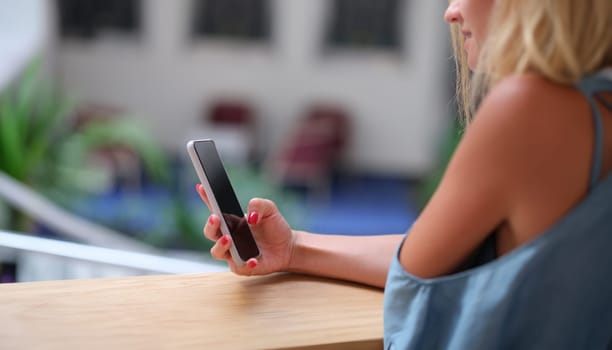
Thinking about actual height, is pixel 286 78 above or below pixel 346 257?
Answer: below

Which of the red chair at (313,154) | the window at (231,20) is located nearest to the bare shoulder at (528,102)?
the red chair at (313,154)

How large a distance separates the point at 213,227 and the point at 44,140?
3.78m

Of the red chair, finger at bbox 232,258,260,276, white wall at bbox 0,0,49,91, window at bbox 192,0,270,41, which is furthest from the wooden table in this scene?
window at bbox 192,0,270,41

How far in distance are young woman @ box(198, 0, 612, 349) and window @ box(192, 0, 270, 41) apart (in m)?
10.3

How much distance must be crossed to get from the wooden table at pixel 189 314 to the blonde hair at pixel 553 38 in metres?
0.35

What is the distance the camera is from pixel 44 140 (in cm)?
462

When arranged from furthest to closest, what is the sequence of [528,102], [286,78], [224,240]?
[286,78], [224,240], [528,102]

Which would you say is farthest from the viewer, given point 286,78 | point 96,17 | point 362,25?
point 96,17

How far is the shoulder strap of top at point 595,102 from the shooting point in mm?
822

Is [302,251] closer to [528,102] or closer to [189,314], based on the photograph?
[189,314]

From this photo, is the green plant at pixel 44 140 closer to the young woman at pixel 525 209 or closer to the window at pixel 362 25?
the young woman at pixel 525 209

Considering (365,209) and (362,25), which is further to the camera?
(362,25)

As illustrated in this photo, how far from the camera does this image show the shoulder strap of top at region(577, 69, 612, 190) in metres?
0.82

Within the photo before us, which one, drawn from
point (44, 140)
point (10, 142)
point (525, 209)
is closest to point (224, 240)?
point (525, 209)
